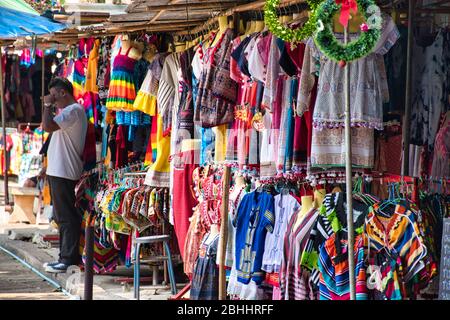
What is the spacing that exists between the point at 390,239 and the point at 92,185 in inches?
224

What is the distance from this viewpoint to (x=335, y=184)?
746cm

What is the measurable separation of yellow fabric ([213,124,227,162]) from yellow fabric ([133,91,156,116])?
2.05m

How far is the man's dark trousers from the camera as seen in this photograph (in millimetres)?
11477

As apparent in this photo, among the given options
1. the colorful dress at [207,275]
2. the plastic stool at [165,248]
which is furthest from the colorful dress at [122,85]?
the colorful dress at [207,275]

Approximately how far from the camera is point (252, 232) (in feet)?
25.9

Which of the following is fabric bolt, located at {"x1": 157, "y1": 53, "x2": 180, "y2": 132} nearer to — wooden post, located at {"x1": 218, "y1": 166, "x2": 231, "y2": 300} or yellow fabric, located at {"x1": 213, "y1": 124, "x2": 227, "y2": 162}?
yellow fabric, located at {"x1": 213, "y1": 124, "x2": 227, "y2": 162}

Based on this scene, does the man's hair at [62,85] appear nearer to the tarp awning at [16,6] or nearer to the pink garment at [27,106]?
the tarp awning at [16,6]

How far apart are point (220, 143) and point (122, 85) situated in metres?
2.64

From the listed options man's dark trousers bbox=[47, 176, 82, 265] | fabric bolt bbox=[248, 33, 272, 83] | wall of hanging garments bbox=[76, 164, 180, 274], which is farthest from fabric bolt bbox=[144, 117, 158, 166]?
fabric bolt bbox=[248, 33, 272, 83]

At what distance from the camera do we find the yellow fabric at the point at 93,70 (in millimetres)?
12258

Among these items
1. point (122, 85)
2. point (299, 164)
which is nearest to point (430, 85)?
point (299, 164)

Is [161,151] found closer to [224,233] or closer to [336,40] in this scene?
[224,233]
